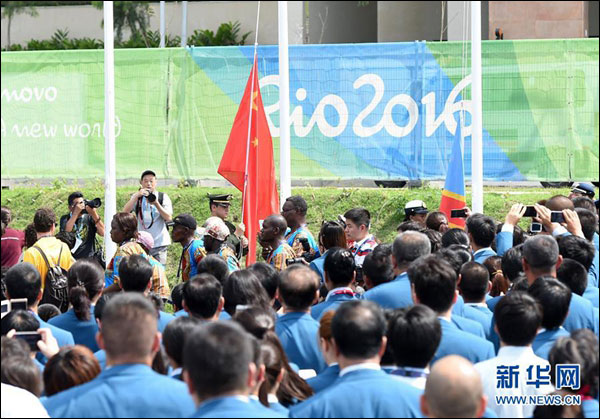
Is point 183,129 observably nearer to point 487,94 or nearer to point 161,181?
point 161,181

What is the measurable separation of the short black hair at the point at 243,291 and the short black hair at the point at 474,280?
1.30m

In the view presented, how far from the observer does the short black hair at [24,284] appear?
20.9 ft

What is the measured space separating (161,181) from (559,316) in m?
10.0

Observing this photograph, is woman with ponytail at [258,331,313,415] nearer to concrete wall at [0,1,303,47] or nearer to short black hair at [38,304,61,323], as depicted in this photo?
short black hair at [38,304,61,323]

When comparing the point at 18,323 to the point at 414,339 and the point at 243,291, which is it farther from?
the point at 414,339

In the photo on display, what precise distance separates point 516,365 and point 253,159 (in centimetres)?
609

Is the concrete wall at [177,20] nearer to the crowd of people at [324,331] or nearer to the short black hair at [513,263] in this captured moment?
the crowd of people at [324,331]

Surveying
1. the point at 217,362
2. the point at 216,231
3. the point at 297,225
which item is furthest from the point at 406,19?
the point at 217,362

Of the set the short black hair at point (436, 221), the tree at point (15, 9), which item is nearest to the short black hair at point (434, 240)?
the short black hair at point (436, 221)

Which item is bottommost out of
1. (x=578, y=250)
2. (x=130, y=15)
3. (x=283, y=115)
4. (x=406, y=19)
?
(x=578, y=250)

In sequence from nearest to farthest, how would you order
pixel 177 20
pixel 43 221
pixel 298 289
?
pixel 298 289, pixel 43 221, pixel 177 20

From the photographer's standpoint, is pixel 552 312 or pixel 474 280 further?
pixel 474 280

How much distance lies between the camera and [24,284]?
6.38 m

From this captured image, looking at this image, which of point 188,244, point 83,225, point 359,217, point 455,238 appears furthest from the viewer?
point 83,225
